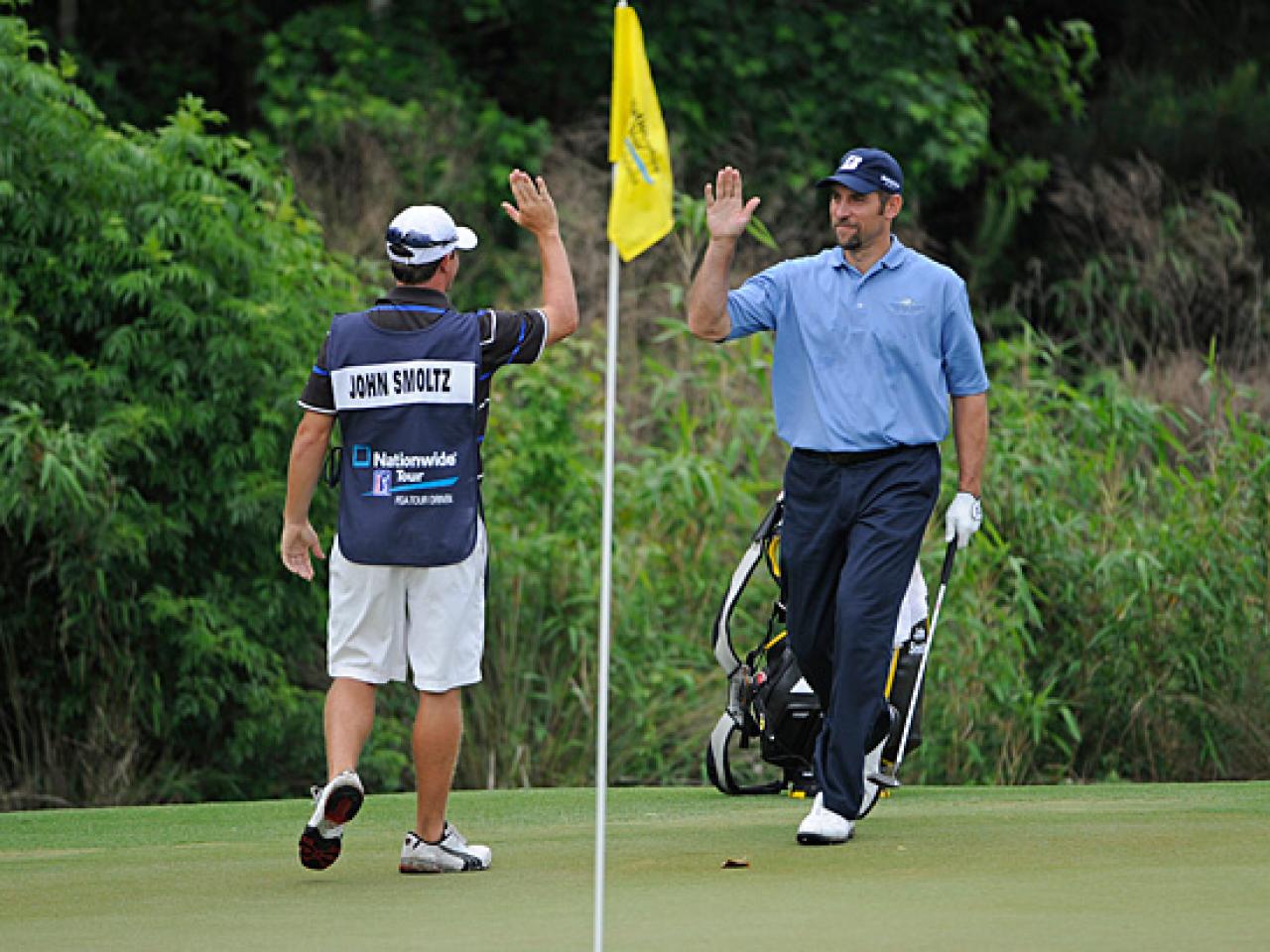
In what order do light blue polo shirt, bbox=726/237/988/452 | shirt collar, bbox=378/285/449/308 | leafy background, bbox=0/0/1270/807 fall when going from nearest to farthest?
shirt collar, bbox=378/285/449/308, light blue polo shirt, bbox=726/237/988/452, leafy background, bbox=0/0/1270/807

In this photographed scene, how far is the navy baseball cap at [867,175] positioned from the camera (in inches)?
281

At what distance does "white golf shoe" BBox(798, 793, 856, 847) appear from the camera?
6.80 metres

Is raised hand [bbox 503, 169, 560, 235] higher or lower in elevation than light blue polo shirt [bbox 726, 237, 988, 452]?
higher

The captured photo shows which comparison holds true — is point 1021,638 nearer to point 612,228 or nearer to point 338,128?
point 612,228

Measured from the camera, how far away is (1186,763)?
11.0m

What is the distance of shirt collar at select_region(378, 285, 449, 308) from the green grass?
62.1 inches

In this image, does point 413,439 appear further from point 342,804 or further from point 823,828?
point 823,828

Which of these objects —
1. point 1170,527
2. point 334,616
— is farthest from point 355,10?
point 334,616

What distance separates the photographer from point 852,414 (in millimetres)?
7012

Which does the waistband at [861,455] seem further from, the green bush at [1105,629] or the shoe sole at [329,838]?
the green bush at [1105,629]

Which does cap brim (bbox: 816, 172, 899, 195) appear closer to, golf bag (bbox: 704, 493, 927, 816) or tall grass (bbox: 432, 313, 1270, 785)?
golf bag (bbox: 704, 493, 927, 816)

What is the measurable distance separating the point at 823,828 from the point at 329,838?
152cm

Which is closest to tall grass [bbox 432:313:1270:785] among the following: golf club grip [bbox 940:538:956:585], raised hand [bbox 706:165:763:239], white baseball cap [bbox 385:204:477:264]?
golf club grip [bbox 940:538:956:585]

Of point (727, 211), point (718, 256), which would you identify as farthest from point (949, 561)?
point (727, 211)
